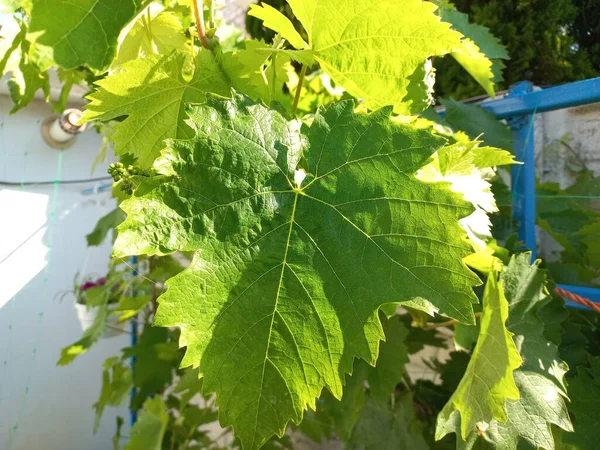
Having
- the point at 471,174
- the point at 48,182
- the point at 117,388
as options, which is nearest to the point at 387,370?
the point at 471,174

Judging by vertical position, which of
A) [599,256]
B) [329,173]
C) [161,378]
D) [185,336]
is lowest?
[161,378]

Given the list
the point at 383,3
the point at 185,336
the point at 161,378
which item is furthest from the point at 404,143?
the point at 161,378

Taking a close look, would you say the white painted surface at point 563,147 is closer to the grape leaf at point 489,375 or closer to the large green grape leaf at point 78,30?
the grape leaf at point 489,375

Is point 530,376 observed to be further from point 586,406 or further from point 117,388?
point 117,388

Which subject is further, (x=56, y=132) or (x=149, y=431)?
(x=56, y=132)

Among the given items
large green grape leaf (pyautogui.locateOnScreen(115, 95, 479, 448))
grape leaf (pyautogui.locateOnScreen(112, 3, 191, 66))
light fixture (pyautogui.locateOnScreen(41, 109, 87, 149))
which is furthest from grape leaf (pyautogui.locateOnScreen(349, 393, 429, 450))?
light fixture (pyautogui.locateOnScreen(41, 109, 87, 149))

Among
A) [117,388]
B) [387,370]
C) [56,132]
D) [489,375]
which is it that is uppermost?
[489,375]

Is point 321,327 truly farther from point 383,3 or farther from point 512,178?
point 512,178
